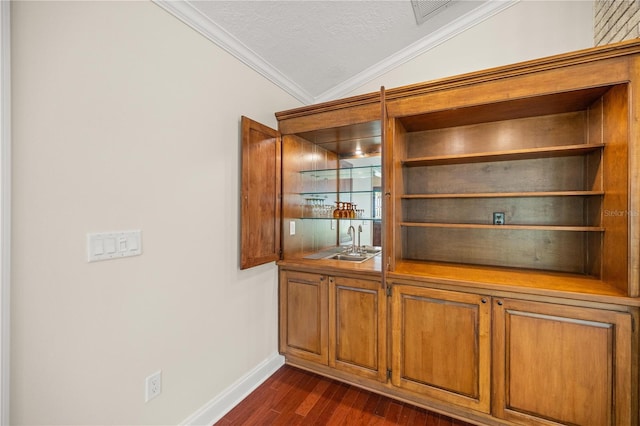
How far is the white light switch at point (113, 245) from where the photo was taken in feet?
4.15

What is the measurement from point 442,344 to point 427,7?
96.7 inches

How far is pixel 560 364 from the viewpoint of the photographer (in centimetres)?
161

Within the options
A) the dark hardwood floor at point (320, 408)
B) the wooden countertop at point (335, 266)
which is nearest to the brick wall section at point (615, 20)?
the wooden countertop at point (335, 266)

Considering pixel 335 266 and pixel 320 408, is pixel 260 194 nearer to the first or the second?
pixel 335 266

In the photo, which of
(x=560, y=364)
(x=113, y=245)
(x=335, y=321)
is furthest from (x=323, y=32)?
(x=560, y=364)

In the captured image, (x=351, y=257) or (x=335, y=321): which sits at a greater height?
(x=351, y=257)

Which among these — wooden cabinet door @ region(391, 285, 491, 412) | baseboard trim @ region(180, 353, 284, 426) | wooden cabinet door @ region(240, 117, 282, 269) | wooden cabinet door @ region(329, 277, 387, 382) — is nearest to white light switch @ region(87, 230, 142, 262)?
wooden cabinet door @ region(240, 117, 282, 269)

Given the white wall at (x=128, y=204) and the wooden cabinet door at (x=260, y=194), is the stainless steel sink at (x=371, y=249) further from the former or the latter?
the white wall at (x=128, y=204)

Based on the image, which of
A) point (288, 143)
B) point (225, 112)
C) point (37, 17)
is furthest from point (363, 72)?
point (37, 17)

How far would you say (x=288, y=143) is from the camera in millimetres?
2547

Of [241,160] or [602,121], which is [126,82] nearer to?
[241,160]

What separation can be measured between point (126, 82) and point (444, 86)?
6.24ft

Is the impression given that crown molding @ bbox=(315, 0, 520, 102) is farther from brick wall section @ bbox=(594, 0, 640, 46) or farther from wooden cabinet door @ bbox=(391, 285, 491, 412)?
wooden cabinet door @ bbox=(391, 285, 491, 412)

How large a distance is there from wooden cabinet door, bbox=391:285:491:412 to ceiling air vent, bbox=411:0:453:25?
2.07 metres
